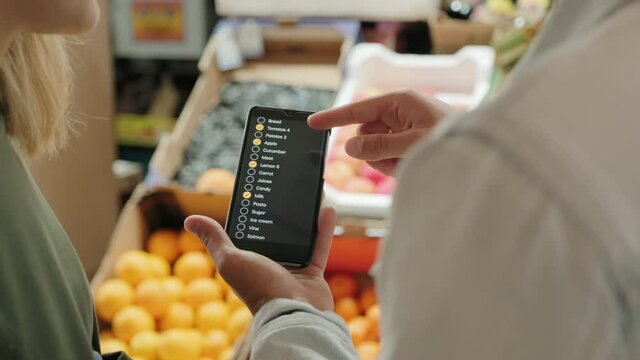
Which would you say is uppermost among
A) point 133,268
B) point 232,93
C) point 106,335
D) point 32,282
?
point 32,282

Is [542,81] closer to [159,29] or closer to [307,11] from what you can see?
[307,11]

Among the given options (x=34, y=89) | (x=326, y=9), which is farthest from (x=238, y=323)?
(x=326, y=9)

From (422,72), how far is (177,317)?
3.33ft

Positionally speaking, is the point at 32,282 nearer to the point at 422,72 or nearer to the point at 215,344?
the point at 215,344

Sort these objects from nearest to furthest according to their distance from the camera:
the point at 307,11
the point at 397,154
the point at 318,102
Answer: the point at 397,154 < the point at 318,102 < the point at 307,11

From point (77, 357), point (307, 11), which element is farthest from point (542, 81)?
point (307, 11)

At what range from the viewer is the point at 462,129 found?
0.97ft

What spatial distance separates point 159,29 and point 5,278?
79.8 inches

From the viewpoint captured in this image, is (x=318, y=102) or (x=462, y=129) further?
(x=318, y=102)

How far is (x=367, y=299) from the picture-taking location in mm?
1730

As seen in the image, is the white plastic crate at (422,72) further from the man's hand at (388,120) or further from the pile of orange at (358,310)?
the man's hand at (388,120)

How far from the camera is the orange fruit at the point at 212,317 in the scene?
63.3 inches

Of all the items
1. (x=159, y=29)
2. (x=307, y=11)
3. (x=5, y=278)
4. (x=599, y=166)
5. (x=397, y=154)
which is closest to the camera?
(x=599, y=166)

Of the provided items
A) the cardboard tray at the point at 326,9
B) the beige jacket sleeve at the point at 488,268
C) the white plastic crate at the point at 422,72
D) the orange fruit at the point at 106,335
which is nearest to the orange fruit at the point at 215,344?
the orange fruit at the point at 106,335
